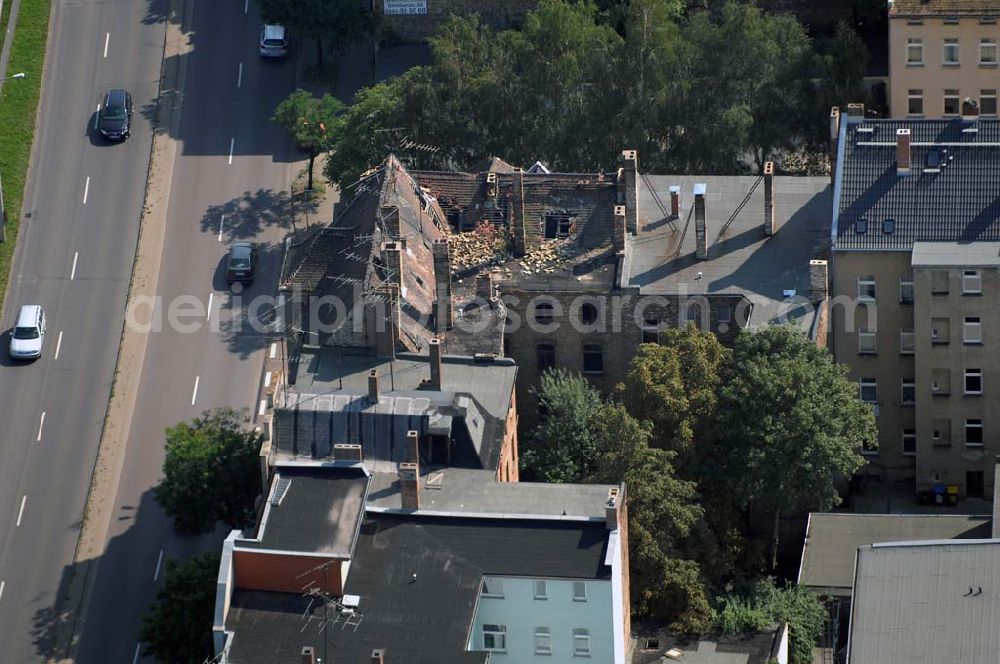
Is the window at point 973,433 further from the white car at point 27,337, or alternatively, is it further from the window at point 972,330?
the white car at point 27,337

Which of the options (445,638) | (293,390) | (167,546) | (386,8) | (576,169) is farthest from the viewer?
(386,8)

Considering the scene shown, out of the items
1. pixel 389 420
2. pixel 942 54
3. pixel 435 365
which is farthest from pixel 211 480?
pixel 942 54

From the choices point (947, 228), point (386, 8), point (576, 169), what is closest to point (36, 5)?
point (386, 8)

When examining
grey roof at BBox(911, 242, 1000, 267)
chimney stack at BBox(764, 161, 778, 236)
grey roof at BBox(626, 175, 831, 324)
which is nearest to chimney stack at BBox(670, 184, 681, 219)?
grey roof at BBox(626, 175, 831, 324)

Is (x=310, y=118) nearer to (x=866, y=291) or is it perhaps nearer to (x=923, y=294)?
(x=866, y=291)

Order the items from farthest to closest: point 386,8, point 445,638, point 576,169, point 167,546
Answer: point 386,8 < point 576,169 < point 167,546 < point 445,638

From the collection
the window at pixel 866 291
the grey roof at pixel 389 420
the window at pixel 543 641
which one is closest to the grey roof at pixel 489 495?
the grey roof at pixel 389 420

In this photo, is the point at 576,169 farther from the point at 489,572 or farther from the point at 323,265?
the point at 489,572
